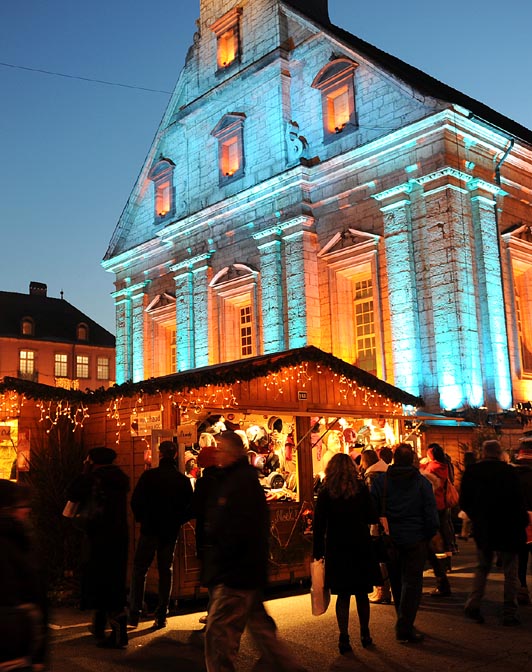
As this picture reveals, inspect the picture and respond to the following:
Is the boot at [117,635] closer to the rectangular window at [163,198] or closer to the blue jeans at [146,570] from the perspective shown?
the blue jeans at [146,570]

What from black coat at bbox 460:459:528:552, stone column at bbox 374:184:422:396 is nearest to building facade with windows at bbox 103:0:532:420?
stone column at bbox 374:184:422:396

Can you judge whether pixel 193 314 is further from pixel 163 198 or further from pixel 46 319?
pixel 46 319

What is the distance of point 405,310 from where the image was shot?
Answer: 19.8m

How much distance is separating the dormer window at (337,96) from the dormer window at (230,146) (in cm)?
340

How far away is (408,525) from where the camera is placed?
7.32 metres

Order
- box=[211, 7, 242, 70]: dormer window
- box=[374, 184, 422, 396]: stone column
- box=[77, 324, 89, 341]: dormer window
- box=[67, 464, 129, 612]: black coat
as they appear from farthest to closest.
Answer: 1. box=[77, 324, 89, 341]: dormer window
2. box=[211, 7, 242, 70]: dormer window
3. box=[374, 184, 422, 396]: stone column
4. box=[67, 464, 129, 612]: black coat

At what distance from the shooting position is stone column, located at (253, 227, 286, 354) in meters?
23.0

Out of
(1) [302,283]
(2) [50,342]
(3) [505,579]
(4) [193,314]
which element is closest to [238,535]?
(3) [505,579]

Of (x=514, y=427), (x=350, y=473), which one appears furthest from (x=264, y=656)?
(x=514, y=427)

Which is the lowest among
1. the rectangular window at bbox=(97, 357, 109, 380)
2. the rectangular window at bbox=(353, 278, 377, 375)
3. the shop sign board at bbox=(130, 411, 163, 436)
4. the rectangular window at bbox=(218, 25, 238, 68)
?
the shop sign board at bbox=(130, 411, 163, 436)

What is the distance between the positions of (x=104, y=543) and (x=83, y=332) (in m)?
48.5

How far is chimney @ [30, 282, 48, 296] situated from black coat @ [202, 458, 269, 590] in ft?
175

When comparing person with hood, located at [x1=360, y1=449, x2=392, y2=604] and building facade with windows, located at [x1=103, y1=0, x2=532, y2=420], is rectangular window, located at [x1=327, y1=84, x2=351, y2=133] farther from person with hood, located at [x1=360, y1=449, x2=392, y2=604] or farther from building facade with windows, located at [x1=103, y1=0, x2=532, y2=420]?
person with hood, located at [x1=360, y1=449, x2=392, y2=604]

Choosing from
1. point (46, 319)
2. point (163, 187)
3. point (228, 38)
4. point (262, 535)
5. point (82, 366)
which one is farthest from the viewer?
point (46, 319)
